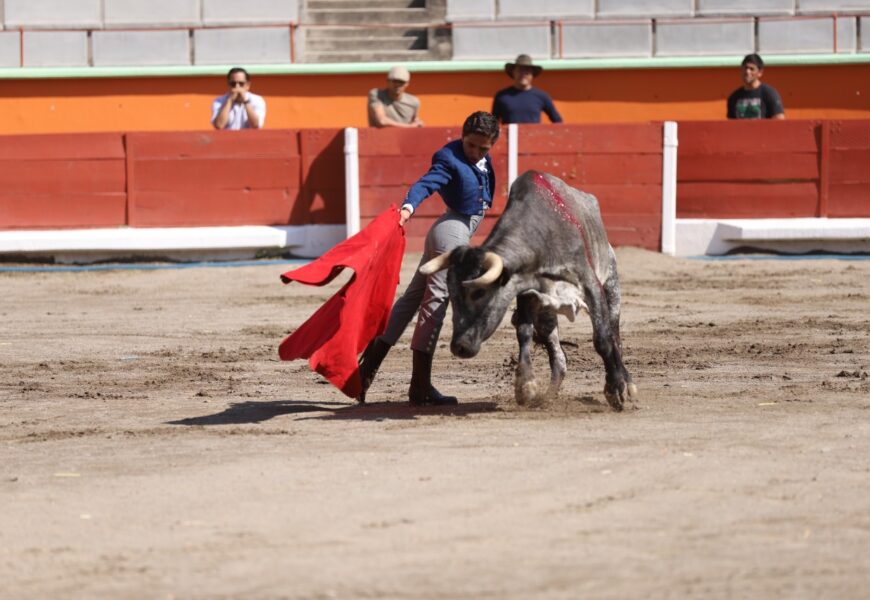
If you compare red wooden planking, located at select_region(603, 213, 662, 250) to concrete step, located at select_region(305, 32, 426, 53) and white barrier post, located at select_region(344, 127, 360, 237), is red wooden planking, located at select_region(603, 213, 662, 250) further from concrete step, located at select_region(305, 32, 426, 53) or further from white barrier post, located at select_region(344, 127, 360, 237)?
concrete step, located at select_region(305, 32, 426, 53)

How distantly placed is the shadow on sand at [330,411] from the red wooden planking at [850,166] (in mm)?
7328

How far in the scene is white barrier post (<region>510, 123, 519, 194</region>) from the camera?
12.5m

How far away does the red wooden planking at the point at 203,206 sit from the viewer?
13000 mm

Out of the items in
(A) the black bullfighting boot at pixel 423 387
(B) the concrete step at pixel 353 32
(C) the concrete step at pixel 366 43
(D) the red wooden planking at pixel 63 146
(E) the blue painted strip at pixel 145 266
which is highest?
(B) the concrete step at pixel 353 32

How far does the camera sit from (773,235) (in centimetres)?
1267

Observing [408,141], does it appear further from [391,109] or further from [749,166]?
[749,166]

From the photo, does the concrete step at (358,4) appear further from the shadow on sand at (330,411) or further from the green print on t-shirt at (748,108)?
the shadow on sand at (330,411)

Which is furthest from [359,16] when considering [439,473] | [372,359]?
[439,473]

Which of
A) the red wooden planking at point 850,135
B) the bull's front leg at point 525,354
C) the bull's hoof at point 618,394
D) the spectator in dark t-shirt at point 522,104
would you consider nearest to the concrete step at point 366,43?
the spectator in dark t-shirt at point 522,104

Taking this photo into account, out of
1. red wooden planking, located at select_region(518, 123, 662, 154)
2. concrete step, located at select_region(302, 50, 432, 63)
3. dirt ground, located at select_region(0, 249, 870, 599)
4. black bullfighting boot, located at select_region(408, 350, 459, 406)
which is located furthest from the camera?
concrete step, located at select_region(302, 50, 432, 63)

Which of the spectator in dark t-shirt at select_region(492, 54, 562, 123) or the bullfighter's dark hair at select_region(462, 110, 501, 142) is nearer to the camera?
the bullfighter's dark hair at select_region(462, 110, 501, 142)

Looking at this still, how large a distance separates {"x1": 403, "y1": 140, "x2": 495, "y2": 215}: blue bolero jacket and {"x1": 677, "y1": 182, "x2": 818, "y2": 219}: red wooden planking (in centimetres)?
710

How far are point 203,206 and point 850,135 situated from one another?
529 cm

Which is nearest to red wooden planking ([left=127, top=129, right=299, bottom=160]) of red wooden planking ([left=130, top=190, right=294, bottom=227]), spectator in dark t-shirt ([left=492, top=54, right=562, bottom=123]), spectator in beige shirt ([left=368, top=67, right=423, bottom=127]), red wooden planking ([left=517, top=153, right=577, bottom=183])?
red wooden planking ([left=130, top=190, right=294, bottom=227])
